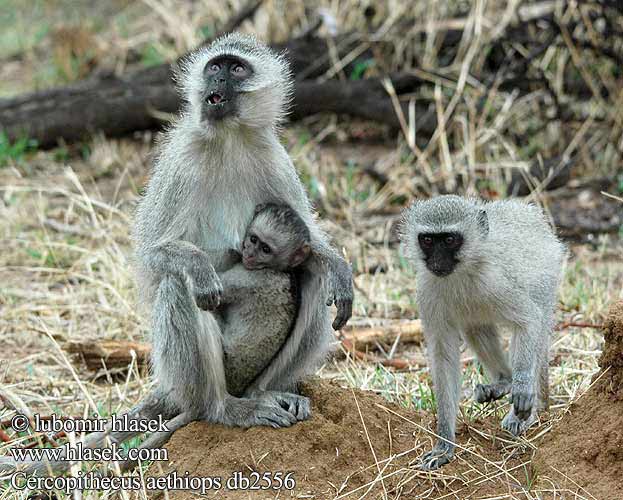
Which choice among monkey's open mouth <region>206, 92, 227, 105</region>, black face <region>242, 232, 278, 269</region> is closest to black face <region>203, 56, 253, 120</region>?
monkey's open mouth <region>206, 92, 227, 105</region>

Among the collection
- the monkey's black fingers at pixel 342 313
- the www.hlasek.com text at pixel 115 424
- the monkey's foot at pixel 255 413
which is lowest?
the www.hlasek.com text at pixel 115 424

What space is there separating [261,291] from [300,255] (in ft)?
0.91

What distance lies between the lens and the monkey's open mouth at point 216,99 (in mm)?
4742

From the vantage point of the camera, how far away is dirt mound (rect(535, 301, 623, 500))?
3961 mm

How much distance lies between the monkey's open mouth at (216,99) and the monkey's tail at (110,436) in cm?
148

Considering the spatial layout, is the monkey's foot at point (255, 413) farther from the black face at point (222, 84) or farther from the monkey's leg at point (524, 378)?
the black face at point (222, 84)

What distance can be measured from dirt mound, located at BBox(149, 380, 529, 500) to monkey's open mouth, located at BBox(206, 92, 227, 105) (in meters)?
1.54

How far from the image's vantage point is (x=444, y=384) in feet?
15.1

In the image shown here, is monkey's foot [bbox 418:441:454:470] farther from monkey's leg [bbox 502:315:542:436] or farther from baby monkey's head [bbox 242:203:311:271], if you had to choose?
baby monkey's head [bbox 242:203:311:271]

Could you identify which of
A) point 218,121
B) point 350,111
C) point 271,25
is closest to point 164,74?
point 271,25

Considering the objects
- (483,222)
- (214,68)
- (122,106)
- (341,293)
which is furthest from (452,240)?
(122,106)

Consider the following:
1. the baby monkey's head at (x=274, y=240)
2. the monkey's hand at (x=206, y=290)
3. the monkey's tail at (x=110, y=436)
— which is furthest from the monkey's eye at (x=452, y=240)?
the monkey's tail at (x=110, y=436)

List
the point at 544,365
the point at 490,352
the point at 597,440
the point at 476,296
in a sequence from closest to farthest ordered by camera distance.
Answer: the point at 597,440, the point at 476,296, the point at 544,365, the point at 490,352

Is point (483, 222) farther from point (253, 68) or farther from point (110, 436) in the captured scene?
point (110, 436)
